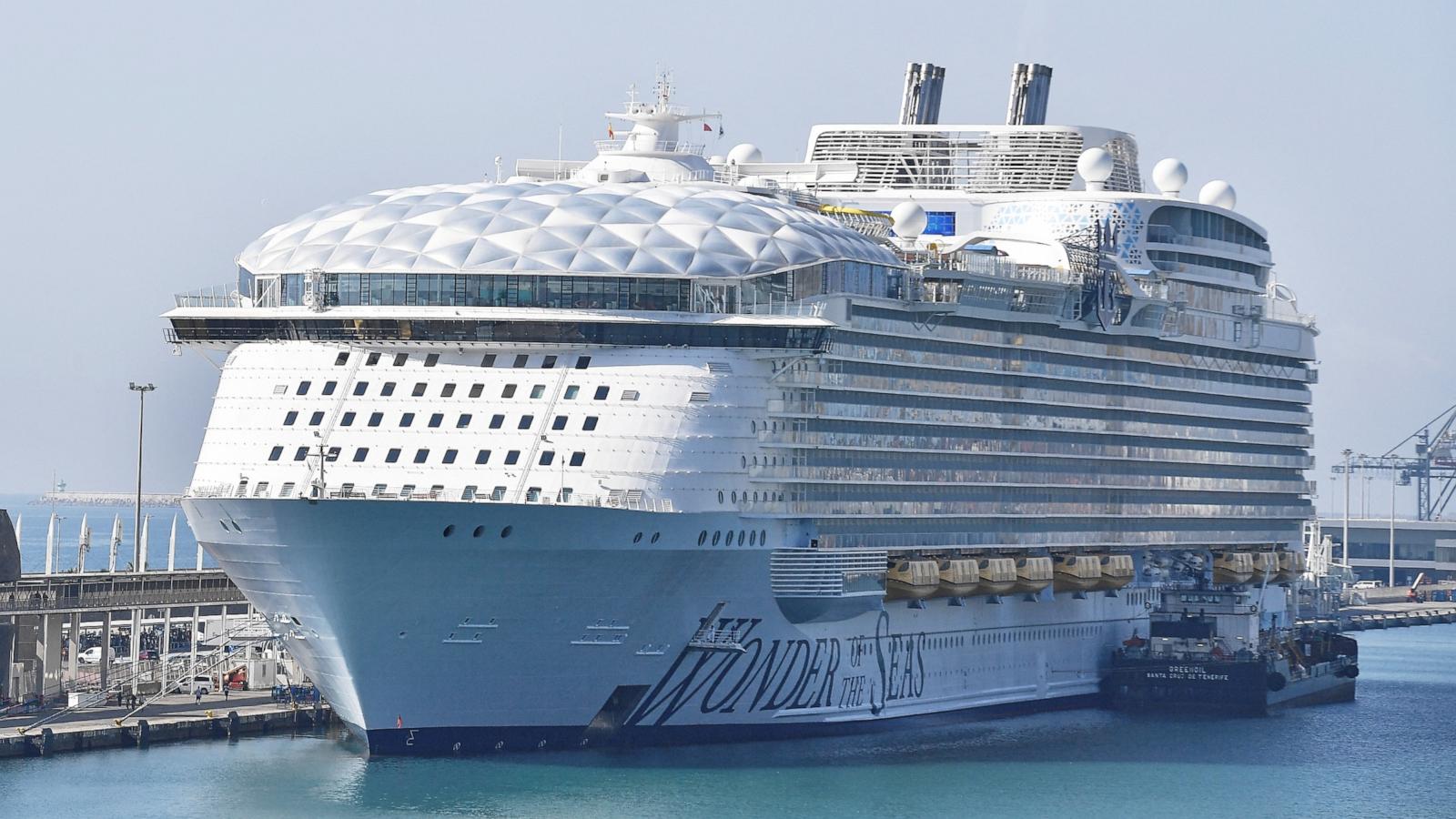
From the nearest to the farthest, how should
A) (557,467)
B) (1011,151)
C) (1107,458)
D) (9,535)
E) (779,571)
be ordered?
(557,467) → (779,571) → (9,535) → (1107,458) → (1011,151)

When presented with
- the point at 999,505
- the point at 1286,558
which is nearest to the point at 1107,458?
the point at 999,505

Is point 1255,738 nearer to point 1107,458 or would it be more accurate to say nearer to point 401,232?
point 1107,458

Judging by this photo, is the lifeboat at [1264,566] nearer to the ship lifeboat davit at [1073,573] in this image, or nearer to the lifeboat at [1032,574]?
the ship lifeboat davit at [1073,573]

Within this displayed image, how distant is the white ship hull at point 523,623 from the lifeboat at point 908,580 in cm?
230

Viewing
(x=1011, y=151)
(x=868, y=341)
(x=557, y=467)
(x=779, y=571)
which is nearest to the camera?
(x=557, y=467)

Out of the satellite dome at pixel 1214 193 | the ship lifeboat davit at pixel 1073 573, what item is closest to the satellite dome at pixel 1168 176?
the satellite dome at pixel 1214 193

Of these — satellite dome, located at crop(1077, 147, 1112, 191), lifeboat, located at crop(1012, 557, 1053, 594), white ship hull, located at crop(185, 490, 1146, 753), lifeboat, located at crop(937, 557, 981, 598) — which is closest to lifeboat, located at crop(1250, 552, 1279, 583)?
satellite dome, located at crop(1077, 147, 1112, 191)

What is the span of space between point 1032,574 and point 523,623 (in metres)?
20.4

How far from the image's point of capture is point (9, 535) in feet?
240

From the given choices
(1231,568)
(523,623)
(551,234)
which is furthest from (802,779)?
(1231,568)

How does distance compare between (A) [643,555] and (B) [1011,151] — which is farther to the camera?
(B) [1011,151]

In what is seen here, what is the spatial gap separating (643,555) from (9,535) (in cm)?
2301

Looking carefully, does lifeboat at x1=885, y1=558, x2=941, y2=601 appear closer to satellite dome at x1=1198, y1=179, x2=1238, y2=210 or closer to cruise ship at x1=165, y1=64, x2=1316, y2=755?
cruise ship at x1=165, y1=64, x2=1316, y2=755

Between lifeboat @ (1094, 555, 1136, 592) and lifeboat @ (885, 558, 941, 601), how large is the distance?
37.1 ft
